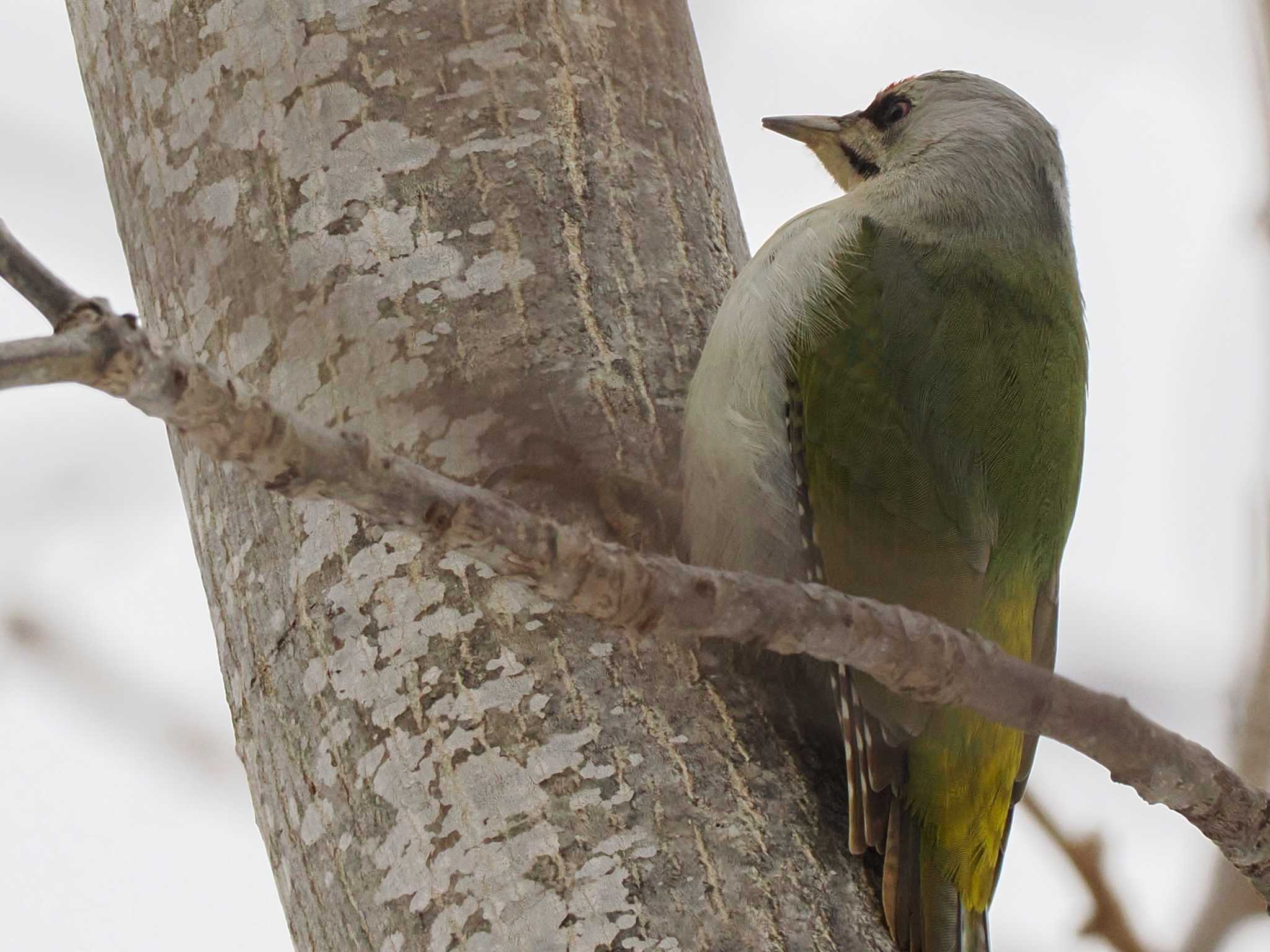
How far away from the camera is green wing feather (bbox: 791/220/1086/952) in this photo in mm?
2215

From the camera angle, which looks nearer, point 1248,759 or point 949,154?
point 1248,759

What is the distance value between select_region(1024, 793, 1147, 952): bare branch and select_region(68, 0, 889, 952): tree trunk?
0.90ft

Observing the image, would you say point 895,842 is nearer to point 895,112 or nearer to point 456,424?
point 456,424

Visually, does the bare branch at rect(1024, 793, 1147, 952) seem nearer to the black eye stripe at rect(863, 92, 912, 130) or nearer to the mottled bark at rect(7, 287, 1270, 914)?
the mottled bark at rect(7, 287, 1270, 914)

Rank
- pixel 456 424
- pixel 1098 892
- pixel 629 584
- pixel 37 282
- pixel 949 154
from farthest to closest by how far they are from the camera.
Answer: pixel 949 154, pixel 456 424, pixel 1098 892, pixel 629 584, pixel 37 282

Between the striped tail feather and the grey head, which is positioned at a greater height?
the grey head

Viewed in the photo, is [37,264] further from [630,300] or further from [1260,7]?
[1260,7]

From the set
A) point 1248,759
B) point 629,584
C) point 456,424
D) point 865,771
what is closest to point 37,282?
point 629,584

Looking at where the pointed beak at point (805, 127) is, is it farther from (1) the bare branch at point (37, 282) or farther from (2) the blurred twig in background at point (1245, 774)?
(1) the bare branch at point (37, 282)

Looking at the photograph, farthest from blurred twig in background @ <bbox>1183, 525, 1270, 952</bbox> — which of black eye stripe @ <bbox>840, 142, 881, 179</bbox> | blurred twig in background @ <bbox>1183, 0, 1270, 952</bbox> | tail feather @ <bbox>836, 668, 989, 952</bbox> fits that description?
black eye stripe @ <bbox>840, 142, 881, 179</bbox>

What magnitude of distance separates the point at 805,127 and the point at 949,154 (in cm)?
51

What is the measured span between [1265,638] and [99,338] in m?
1.42

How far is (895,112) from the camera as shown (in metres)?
3.47

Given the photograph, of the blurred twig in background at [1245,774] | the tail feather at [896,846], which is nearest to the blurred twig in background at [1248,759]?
the blurred twig in background at [1245,774]
